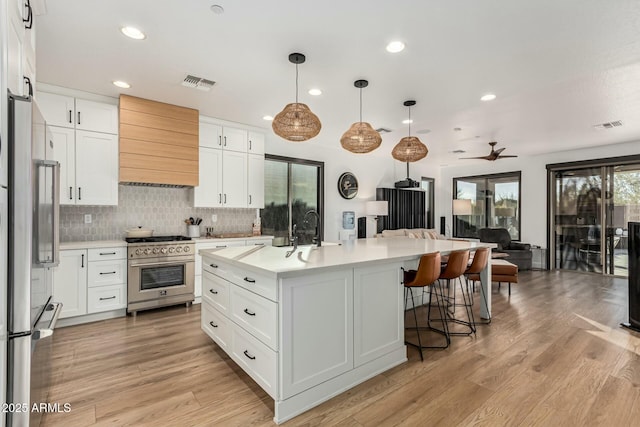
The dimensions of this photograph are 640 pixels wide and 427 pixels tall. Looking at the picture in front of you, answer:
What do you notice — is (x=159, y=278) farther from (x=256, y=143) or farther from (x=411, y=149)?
(x=411, y=149)

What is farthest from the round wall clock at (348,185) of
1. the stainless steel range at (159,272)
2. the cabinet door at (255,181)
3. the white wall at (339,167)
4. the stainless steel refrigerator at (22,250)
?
the stainless steel refrigerator at (22,250)

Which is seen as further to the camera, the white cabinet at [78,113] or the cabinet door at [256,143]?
the cabinet door at [256,143]

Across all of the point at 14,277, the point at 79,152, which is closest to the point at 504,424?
the point at 14,277

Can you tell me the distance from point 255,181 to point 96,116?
2186 millimetres

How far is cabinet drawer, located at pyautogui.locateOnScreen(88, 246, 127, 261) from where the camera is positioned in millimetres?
3582

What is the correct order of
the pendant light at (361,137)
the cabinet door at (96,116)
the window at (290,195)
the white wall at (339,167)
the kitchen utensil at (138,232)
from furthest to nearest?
the white wall at (339,167) → the window at (290,195) → the kitchen utensil at (138,232) → the cabinet door at (96,116) → the pendant light at (361,137)

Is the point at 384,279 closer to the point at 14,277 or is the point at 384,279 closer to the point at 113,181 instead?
the point at 14,277

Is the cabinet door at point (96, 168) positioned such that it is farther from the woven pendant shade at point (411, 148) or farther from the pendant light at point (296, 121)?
the woven pendant shade at point (411, 148)

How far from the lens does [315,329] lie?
2.03 m

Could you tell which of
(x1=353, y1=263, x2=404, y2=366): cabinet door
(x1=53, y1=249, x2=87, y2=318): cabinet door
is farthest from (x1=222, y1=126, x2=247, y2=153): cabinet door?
(x1=353, y1=263, x2=404, y2=366): cabinet door

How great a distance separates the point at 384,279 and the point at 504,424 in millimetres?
1107

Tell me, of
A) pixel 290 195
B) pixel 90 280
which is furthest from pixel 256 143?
pixel 90 280

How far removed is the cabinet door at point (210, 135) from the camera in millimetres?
4527

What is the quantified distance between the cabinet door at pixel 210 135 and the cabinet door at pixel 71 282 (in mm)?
2036
